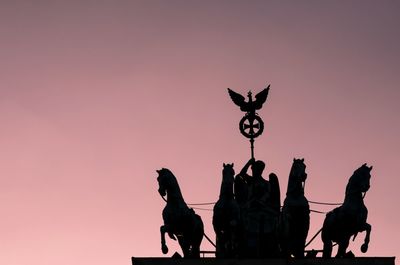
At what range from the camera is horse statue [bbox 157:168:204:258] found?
114 feet

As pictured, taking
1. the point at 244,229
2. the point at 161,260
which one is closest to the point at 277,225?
the point at 244,229

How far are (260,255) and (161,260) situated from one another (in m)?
2.59

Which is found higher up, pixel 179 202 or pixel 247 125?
pixel 247 125

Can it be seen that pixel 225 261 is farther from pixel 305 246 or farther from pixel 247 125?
pixel 247 125

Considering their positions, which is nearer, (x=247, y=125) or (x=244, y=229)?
(x=244, y=229)

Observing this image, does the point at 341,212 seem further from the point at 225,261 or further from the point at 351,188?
the point at 225,261

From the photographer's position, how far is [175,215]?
3469 centimetres

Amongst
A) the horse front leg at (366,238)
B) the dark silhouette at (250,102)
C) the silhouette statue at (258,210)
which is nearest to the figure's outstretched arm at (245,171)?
the silhouette statue at (258,210)

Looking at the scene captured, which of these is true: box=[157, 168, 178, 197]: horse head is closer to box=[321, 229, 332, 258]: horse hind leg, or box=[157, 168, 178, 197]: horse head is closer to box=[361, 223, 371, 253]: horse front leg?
box=[321, 229, 332, 258]: horse hind leg

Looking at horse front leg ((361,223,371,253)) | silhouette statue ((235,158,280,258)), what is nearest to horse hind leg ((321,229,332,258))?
horse front leg ((361,223,371,253))

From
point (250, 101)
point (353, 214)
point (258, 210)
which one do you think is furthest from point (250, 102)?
point (353, 214)

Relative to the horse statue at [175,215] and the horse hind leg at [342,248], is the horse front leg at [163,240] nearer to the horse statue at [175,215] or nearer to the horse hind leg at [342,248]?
the horse statue at [175,215]

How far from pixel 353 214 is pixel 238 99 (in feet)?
18.8

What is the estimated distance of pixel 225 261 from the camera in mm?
34656
